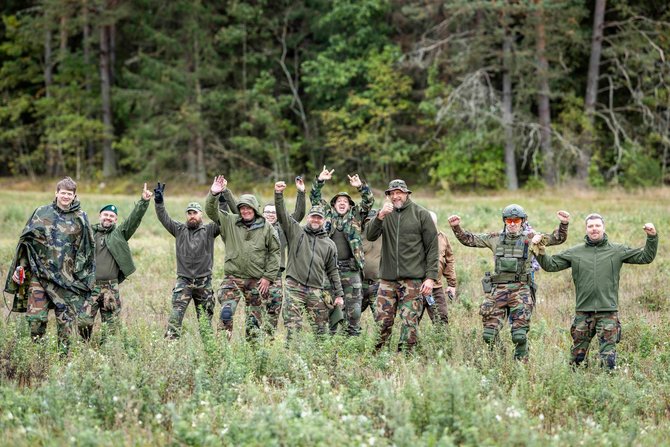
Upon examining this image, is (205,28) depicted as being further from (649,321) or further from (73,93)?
(649,321)

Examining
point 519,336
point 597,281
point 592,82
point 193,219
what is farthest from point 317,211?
point 592,82

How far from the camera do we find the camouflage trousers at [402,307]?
8.77 m

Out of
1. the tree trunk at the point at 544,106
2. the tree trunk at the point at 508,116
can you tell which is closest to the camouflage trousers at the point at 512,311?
the tree trunk at the point at 544,106

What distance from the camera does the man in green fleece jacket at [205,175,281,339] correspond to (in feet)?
31.6

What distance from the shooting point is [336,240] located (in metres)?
10.3

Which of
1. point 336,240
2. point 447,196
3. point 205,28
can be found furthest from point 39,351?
point 205,28

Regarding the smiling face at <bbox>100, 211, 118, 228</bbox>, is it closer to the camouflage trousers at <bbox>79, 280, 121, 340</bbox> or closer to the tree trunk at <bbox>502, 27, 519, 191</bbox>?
the camouflage trousers at <bbox>79, 280, 121, 340</bbox>

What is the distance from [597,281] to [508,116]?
86.2 feet

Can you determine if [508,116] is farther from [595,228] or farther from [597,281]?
[597,281]

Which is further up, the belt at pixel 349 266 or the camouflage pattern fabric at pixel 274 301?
the belt at pixel 349 266

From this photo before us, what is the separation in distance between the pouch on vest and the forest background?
24055 millimetres

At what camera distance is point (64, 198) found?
8.53 meters

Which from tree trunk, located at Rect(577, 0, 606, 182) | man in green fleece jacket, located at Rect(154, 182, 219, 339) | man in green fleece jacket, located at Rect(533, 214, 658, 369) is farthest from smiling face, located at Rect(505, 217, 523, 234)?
tree trunk, located at Rect(577, 0, 606, 182)

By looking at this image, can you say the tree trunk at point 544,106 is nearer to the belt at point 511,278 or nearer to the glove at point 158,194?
the belt at point 511,278
